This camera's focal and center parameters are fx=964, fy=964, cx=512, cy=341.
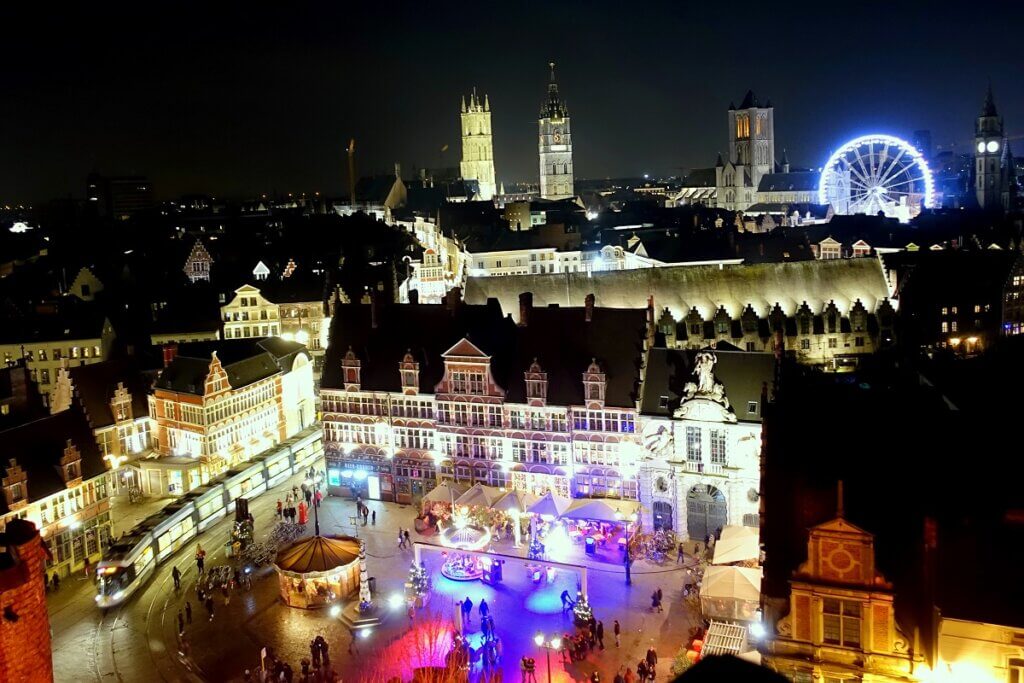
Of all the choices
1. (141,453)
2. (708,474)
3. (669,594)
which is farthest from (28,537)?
(141,453)

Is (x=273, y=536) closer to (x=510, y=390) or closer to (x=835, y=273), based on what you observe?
(x=510, y=390)

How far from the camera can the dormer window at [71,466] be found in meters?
45.1

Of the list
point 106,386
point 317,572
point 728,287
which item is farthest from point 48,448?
point 728,287

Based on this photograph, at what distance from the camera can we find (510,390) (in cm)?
5066

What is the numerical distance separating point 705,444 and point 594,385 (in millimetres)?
6221

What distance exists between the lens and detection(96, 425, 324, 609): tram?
138ft

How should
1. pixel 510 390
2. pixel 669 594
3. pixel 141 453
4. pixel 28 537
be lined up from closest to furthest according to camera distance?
pixel 28 537 < pixel 669 594 < pixel 510 390 < pixel 141 453

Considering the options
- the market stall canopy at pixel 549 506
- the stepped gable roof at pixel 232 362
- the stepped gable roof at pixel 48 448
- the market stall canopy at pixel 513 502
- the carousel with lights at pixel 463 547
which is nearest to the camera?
the carousel with lights at pixel 463 547

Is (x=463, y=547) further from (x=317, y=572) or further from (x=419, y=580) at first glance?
(x=317, y=572)

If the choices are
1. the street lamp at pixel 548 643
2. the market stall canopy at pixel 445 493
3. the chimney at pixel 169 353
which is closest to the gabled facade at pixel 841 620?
the street lamp at pixel 548 643

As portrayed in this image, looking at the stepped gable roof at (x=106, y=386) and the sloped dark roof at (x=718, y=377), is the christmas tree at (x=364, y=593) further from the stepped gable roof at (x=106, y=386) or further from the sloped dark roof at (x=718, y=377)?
the stepped gable roof at (x=106, y=386)

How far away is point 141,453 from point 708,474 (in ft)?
113

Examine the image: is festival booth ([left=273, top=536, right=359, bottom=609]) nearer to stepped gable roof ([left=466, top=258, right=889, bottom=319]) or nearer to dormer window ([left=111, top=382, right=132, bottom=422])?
dormer window ([left=111, top=382, right=132, bottom=422])

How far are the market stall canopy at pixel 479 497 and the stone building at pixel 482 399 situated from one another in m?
3.23
